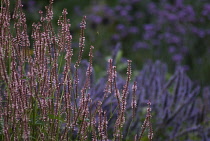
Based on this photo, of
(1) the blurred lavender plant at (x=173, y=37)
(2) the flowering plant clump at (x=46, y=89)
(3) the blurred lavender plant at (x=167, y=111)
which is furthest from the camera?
(1) the blurred lavender plant at (x=173, y=37)

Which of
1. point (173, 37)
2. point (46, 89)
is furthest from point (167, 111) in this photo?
point (173, 37)

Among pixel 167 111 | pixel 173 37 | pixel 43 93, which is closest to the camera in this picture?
pixel 43 93

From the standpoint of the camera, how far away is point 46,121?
6.42 feet

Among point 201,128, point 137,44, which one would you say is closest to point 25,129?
point 201,128

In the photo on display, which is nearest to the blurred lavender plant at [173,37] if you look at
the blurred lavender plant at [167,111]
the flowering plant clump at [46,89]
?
the blurred lavender plant at [167,111]

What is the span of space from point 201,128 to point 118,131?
1.55 metres

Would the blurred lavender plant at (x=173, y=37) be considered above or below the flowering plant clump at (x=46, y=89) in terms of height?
above

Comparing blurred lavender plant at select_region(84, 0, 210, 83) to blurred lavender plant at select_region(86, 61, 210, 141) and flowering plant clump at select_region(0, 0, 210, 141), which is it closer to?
blurred lavender plant at select_region(86, 61, 210, 141)

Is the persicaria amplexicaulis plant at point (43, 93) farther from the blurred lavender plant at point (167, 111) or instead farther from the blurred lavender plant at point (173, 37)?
the blurred lavender plant at point (173, 37)

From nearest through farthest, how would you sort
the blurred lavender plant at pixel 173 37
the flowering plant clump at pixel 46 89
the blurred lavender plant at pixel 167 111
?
the flowering plant clump at pixel 46 89 < the blurred lavender plant at pixel 167 111 < the blurred lavender plant at pixel 173 37

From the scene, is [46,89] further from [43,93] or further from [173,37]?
[173,37]

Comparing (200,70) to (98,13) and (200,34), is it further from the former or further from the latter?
(98,13)

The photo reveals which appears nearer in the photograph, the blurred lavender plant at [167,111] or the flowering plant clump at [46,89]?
the flowering plant clump at [46,89]

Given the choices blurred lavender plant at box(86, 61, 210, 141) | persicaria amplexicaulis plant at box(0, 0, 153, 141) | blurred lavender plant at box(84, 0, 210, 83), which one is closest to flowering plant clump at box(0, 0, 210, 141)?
persicaria amplexicaulis plant at box(0, 0, 153, 141)
